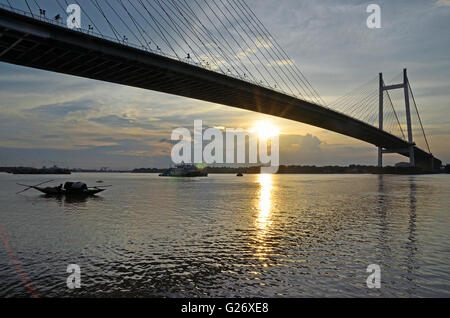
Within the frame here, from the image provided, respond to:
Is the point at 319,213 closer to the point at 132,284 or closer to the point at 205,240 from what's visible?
A: the point at 205,240

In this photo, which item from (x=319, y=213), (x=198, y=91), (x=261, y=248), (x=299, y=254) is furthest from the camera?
(x=198, y=91)

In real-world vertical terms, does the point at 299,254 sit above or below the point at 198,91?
below

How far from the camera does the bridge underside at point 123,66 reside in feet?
104

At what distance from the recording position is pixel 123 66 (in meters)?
41.4

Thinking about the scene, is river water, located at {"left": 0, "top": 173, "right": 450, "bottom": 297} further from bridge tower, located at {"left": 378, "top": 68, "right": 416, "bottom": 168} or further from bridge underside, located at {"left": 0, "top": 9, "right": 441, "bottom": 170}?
bridge tower, located at {"left": 378, "top": 68, "right": 416, "bottom": 168}

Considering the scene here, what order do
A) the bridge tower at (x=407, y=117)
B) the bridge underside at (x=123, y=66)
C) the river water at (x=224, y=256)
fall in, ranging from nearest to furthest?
the river water at (x=224, y=256) < the bridge underside at (x=123, y=66) < the bridge tower at (x=407, y=117)

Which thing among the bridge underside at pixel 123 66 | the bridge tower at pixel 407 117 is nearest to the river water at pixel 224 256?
the bridge underside at pixel 123 66

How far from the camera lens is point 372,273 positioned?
10.7 m

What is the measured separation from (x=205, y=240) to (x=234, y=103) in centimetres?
4690

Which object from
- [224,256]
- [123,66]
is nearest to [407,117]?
[123,66]

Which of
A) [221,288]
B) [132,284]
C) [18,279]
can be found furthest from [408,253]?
[18,279]

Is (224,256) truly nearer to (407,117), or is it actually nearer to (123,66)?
(123,66)

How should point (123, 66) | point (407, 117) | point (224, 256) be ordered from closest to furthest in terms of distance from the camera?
point (224, 256) < point (123, 66) < point (407, 117)

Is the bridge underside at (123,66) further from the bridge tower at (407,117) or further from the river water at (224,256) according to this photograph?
the bridge tower at (407,117)
